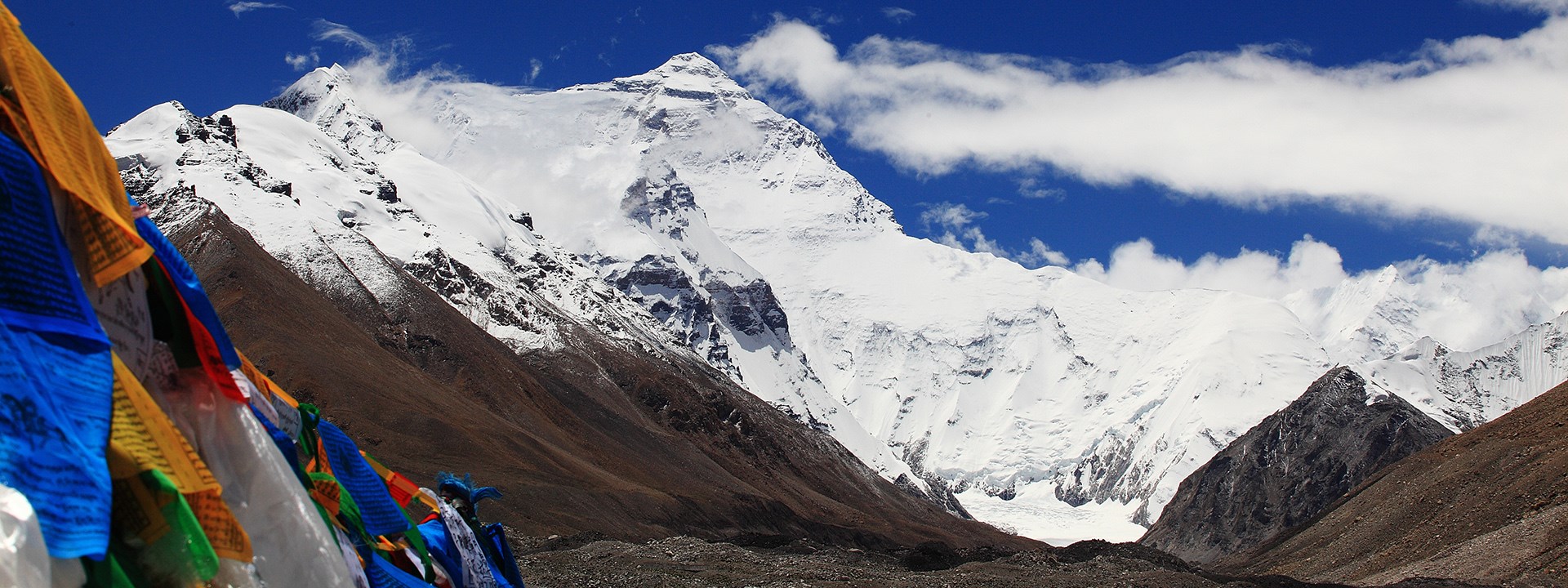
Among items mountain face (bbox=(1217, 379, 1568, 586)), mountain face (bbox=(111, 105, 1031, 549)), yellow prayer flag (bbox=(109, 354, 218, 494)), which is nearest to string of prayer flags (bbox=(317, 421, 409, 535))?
yellow prayer flag (bbox=(109, 354, 218, 494))

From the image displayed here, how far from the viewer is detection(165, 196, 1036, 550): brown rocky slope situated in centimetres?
8538

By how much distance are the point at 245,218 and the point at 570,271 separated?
2773 inches

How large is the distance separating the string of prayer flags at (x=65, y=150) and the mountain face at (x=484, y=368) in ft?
204

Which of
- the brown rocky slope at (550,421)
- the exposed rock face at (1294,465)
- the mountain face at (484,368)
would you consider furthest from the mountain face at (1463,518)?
the exposed rock face at (1294,465)

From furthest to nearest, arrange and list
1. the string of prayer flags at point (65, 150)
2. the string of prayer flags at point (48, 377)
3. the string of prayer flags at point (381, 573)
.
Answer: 1. the string of prayer flags at point (381, 573)
2. the string of prayer flags at point (65, 150)
3. the string of prayer flags at point (48, 377)

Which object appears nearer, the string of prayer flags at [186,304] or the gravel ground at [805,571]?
the string of prayer flags at [186,304]

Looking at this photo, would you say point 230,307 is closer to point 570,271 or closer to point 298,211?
point 298,211

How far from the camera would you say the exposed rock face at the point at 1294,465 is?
149000mm

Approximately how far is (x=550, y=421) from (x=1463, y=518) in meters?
78.5

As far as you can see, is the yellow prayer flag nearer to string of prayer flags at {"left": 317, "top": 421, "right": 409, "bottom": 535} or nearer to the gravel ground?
string of prayer flags at {"left": 317, "top": 421, "right": 409, "bottom": 535}

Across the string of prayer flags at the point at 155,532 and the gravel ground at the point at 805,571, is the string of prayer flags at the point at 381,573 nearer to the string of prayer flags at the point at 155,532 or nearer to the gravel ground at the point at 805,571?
the string of prayer flags at the point at 155,532

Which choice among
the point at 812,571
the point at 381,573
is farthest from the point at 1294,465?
the point at 381,573

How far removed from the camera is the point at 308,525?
7.03m

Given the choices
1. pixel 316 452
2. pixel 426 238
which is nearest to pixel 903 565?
pixel 316 452
